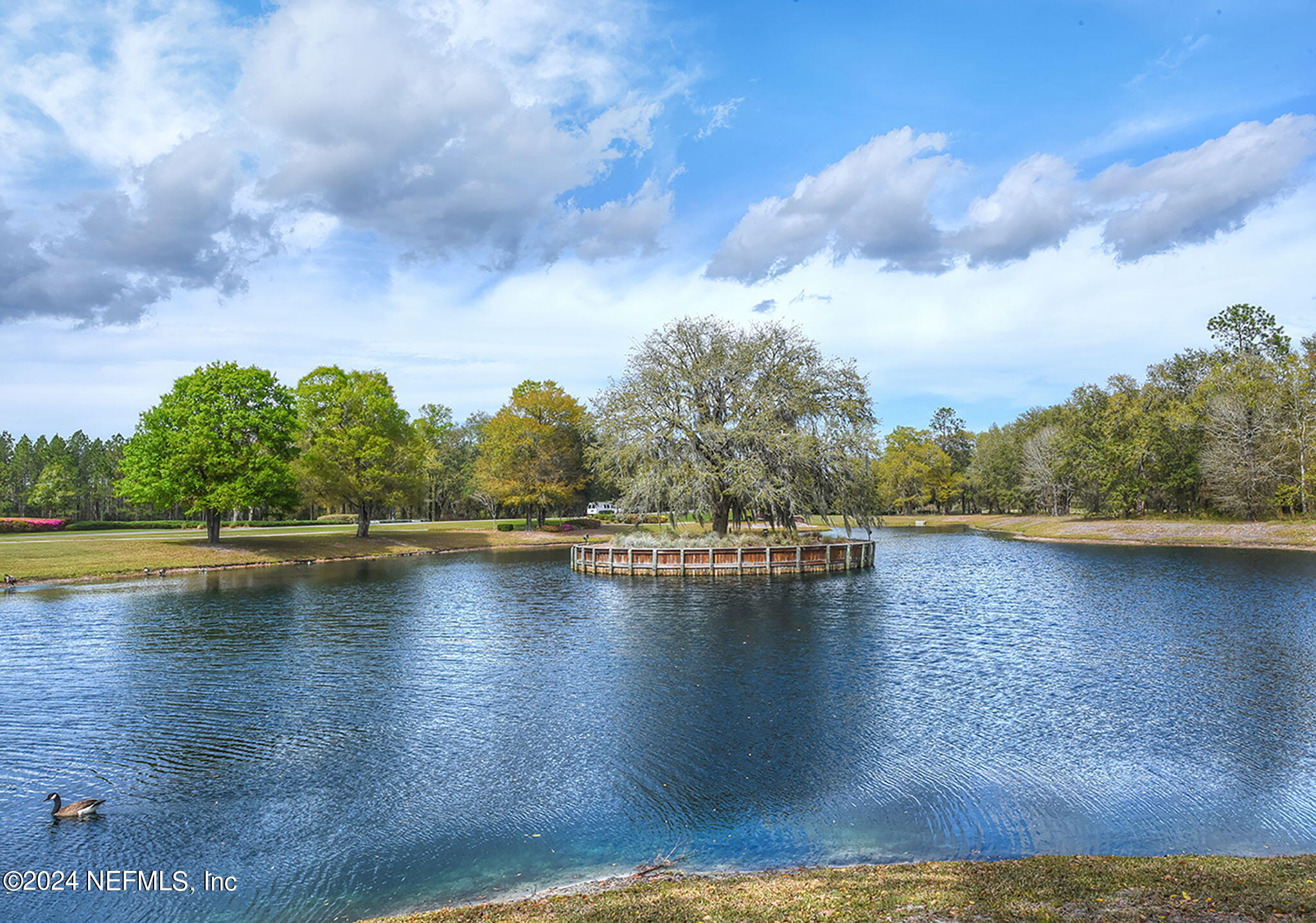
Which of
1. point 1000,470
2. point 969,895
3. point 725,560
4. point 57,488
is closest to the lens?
point 969,895

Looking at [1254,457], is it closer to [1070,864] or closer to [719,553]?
[719,553]

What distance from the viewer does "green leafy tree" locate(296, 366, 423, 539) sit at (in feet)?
227

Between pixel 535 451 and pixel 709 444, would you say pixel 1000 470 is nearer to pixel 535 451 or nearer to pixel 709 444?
pixel 535 451

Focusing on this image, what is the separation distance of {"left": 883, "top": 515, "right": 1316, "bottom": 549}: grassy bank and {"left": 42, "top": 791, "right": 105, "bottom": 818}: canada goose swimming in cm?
7868

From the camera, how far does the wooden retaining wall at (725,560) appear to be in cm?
4944

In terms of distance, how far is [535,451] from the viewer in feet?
284

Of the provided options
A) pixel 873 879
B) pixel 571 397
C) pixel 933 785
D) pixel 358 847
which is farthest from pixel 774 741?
pixel 571 397

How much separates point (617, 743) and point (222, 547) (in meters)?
55.6

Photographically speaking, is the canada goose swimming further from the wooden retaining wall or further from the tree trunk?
the tree trunk

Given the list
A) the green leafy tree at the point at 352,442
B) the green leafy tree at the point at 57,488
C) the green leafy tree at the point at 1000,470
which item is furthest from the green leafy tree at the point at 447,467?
the green leafy tree at the point at 1000,470

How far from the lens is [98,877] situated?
10.9 meters

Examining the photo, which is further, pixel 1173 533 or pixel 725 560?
pixel 1173 533

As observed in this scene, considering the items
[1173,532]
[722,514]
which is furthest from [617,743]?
[1173,532]

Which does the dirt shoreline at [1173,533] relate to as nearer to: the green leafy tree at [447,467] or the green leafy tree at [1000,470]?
the green leafy tree at [1000,470]
